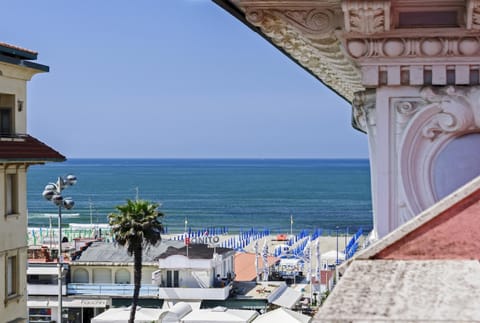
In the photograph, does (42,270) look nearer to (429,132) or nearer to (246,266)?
(246,266)

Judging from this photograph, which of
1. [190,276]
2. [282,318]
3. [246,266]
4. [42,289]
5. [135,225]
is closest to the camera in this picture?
[282,318]

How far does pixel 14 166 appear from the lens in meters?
22.3

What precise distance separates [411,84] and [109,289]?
1861 inches

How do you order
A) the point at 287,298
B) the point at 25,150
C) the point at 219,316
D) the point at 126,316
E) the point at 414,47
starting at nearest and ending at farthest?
the point at 414,47 → the point at 25,150 → the point at 219,316 → the point at 126,316 → the point at 287,298

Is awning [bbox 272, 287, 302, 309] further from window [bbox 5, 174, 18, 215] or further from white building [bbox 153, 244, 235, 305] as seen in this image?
window [bbox 5, 174, 18, 215]

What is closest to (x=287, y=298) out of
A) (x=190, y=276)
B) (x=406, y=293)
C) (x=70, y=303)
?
(x=190, y=276)

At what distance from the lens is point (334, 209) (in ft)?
493

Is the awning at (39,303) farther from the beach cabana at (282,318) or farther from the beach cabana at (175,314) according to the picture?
the beach cabana at (282,318)

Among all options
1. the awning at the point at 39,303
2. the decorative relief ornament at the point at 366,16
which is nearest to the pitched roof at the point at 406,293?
the decorative relief ornament at the point at 366,16

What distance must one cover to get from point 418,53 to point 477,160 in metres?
0.76

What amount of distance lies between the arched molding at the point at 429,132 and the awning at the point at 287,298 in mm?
41987

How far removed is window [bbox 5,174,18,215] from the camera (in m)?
22.4

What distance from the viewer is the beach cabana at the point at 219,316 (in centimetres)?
3925

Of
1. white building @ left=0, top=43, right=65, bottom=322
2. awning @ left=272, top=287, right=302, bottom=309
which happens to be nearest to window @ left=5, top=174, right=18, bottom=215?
white building @ left=0, top=43, right=65, bottom=322
